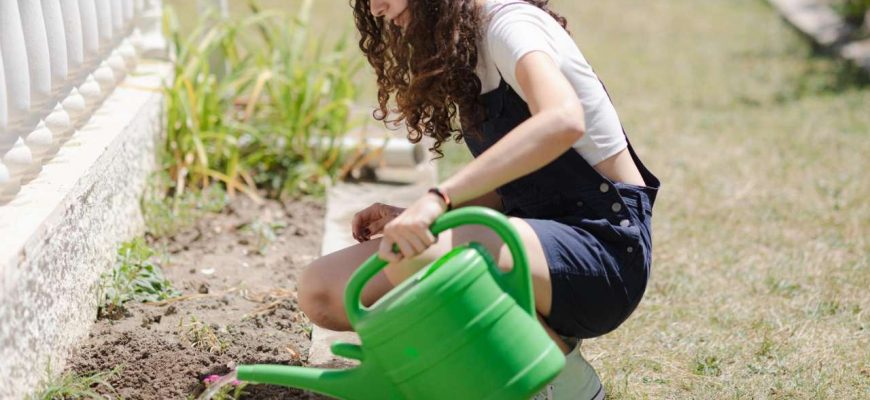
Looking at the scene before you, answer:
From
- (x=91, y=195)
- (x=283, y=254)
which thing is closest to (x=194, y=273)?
(x=283, y=254)

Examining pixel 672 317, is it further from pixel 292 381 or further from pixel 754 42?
pixel 754 42

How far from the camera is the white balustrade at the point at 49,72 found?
7.72ft

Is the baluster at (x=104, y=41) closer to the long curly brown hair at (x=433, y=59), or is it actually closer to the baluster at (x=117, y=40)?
the baluster at (x=117, y=40)

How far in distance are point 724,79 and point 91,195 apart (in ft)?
14.5

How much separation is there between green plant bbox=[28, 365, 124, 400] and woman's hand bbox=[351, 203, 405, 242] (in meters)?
0.62

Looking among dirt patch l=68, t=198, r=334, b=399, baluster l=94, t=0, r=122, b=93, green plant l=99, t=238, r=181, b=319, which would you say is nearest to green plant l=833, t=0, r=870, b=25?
dirt patch l=68, t=198, r=334, b=399

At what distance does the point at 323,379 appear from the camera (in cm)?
209

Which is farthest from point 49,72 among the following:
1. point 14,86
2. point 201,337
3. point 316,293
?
point 316,293

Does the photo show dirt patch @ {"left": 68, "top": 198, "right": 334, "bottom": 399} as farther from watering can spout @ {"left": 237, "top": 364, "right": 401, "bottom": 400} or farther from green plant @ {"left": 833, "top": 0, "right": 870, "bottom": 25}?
green plant @ {"left": 833, "top": 0, "right": 870, "bottom": 25}

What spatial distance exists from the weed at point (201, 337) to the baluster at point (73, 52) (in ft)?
2.18

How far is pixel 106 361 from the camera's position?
2.49 meters

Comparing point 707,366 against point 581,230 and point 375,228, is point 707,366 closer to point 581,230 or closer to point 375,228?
point 581,230

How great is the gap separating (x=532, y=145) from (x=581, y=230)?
1.03 ft

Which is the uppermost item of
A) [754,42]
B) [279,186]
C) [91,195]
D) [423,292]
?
[423,292]
